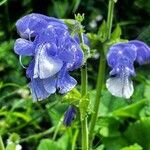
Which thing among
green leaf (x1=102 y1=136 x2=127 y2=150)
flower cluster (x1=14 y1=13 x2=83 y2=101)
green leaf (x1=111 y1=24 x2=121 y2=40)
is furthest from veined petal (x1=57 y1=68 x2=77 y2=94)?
green leaf (x1=102 y1=136 x2=127 y2=150)

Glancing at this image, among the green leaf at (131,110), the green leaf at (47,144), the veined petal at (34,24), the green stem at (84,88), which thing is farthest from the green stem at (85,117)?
the green leaf at (131,110)

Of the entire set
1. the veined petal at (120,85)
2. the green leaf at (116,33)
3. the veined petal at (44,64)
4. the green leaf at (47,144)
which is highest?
the veined petal at (44,64)

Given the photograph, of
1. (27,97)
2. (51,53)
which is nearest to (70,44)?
(51,53)

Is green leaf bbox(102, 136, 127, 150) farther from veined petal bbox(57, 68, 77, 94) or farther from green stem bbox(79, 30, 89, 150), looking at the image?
veined petal bbox(57, 68, 77, 94)

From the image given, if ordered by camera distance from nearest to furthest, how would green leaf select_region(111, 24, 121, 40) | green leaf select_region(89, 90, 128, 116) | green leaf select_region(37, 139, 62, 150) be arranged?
green leaf select_region(111, 24, 121, 40) → green leaf select_region(37, 139, 62, 150) → green leaf select_region(89, 90, 128, 116)

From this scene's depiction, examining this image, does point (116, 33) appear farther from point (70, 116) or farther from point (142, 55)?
point (70, 116)

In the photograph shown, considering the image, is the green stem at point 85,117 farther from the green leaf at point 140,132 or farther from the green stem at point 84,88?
the green leaf at point 140,132
